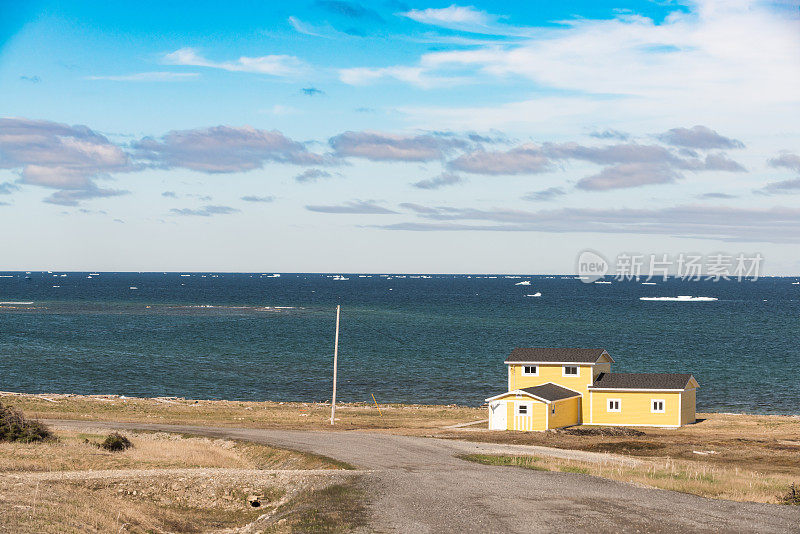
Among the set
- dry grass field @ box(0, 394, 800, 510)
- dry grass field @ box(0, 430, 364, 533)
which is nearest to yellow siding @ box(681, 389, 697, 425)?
dry grass field @ box(0, 394, 800, 510)

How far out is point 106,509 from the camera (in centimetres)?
3078

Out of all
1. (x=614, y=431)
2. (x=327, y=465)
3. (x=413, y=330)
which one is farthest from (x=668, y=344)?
(x=327, y=465)

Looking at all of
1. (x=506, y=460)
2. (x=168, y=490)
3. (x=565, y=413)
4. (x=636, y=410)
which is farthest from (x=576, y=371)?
(x=168, y=490)

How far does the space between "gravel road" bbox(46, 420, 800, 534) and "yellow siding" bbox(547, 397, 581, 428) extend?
17.5 meters

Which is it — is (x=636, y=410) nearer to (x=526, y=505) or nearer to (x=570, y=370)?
(x=570, y=370)

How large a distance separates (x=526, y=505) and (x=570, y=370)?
34090mm

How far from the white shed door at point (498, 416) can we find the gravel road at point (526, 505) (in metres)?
16.5

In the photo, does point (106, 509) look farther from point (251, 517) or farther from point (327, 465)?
point (327, 465)

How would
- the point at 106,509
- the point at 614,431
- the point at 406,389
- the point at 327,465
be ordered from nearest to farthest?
the point at 106,509
the point at 327,465
the point at 614,431
the point at 406,389

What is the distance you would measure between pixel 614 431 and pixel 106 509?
123 feet

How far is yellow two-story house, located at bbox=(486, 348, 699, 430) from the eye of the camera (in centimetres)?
5959

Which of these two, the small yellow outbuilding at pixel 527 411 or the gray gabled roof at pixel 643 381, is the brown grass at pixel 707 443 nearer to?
the small yellow outbuilding at pixel 527 411

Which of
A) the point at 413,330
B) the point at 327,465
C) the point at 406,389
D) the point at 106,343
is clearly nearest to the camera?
the point at 327,465

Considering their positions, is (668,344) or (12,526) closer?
(12,526)
